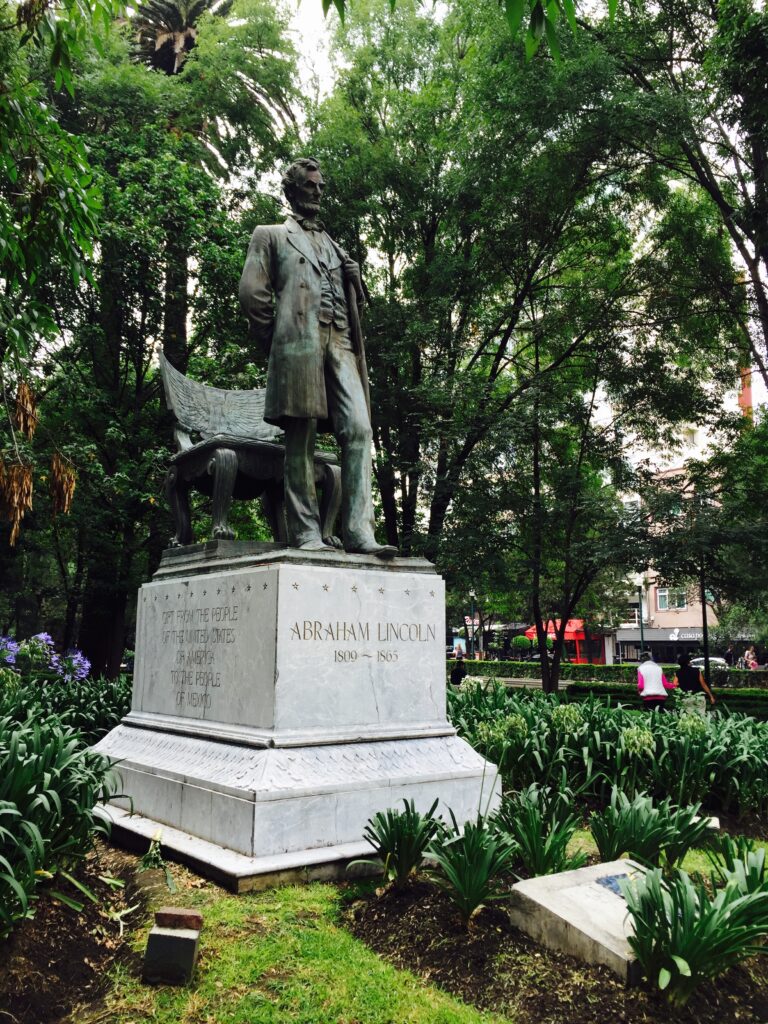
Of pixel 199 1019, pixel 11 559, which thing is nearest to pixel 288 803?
pixel 199 1019

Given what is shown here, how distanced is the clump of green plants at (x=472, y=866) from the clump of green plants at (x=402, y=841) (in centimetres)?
16

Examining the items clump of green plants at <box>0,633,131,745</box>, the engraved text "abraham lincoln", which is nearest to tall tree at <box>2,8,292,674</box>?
clump of green plants at <box>0,633,131,745</box>

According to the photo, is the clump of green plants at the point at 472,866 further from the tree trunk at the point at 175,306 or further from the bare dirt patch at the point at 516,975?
the tree trunk at the point at 175,306

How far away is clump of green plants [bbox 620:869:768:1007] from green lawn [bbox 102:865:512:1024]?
23.3 inches

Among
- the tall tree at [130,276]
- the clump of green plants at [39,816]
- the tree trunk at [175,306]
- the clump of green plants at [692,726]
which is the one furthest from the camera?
the tree trunk at [175,306]

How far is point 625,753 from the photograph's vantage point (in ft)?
20.8

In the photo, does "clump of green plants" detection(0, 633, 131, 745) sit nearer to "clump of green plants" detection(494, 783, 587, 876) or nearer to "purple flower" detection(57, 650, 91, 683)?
"purple flower" detection(57, 650, 91, 683)

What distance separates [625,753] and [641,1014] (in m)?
3.72

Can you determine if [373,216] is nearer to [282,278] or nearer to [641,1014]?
[282,278]

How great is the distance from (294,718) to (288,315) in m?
2.75

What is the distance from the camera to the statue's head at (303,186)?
5820mm

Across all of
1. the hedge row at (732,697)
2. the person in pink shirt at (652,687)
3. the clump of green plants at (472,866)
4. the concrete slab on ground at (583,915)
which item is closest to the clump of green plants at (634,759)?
the clump of green plants at (472,866)

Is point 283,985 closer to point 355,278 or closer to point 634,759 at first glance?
point 634,759

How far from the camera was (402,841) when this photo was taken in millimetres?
3938
